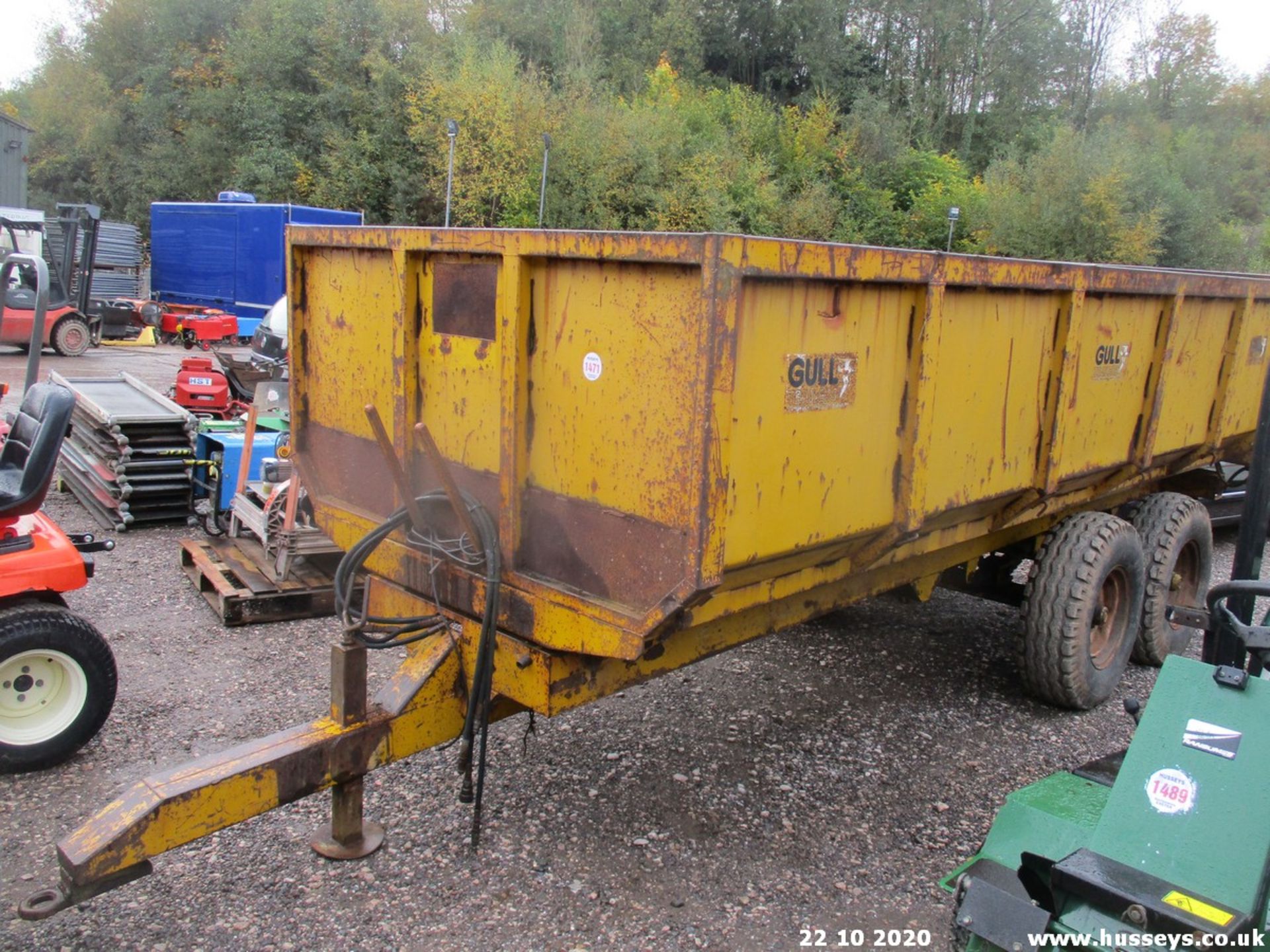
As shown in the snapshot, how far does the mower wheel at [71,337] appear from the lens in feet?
51.8

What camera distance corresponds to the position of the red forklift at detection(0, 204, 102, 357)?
13.9 meters

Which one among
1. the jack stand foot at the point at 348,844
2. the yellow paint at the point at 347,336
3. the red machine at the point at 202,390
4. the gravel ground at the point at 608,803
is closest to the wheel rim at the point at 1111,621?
the gravel ground at the point at 608,803

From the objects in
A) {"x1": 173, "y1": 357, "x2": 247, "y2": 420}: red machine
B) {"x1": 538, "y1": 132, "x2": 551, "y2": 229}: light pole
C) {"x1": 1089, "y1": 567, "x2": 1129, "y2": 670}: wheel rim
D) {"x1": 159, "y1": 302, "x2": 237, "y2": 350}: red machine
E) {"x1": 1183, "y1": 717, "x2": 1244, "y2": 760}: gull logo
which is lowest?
{"x1": 159, "y1": 302, "x2": 237, "y2": 350}: red machine

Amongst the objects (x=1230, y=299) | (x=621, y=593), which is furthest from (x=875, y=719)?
(x=1230, y=299)

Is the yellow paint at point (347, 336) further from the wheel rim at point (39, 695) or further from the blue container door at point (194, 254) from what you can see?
the blue container door at point (194, 254)

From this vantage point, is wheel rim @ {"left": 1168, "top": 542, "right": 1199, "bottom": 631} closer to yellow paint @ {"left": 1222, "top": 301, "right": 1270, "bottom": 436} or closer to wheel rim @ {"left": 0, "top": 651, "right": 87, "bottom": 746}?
yellow paint @ {"left": 1222, "top": 301, "right": 1270, "bottom": 436}

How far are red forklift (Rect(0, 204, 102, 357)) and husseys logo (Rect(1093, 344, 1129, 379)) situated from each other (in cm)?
1362

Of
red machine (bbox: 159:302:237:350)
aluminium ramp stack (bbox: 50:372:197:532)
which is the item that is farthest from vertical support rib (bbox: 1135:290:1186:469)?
red machine (bbox: 159:302:237:350)

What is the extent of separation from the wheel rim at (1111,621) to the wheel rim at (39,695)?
14.9ft

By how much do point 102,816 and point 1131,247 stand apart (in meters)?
26.6

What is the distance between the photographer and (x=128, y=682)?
4.55 m

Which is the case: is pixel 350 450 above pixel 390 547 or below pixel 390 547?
above

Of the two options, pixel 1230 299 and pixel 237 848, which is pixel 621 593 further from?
pixel 1230 299

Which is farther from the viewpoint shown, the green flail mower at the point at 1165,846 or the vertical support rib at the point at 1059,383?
the vertical support rib at the point at 1059,383
